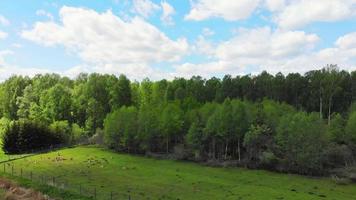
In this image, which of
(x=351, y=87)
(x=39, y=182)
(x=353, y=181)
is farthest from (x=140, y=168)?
(x=351, y=87)

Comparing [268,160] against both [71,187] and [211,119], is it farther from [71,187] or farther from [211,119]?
[71,187]

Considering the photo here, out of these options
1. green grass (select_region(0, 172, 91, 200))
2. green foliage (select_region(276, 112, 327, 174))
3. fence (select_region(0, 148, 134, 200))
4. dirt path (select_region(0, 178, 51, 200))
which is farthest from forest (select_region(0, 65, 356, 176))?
dirt path (select_region(0, 178, 51, 200))

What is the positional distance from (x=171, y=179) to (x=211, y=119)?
27.1 metres

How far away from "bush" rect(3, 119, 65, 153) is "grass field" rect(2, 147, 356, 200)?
12665 mm

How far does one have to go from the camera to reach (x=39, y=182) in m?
59.0

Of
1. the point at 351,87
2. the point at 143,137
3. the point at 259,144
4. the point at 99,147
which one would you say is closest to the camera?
the point at 259,144

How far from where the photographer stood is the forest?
274 ft

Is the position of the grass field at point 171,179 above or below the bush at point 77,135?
below

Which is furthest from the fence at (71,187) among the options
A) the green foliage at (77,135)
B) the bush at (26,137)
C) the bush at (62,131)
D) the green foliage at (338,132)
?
the green foliage at (338,132)

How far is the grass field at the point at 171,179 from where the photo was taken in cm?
5938

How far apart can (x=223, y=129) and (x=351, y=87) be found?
2084 inches

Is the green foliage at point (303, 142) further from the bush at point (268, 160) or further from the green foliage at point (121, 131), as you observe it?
the green foliage at point (121, 131)

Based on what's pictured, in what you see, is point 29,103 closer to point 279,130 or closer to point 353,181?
point 279,130

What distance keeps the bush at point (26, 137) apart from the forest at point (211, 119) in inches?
9.4
